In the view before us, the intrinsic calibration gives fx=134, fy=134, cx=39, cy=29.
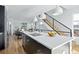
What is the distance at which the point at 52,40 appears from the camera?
198 cm

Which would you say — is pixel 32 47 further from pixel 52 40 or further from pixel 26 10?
pixel 26 10

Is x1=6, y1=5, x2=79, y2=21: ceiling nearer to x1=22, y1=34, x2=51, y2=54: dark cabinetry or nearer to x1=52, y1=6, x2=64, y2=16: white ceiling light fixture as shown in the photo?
x1=52, y1=6, x2=64, y2=16: white ceiling light fixture

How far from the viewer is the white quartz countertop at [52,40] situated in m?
1.95

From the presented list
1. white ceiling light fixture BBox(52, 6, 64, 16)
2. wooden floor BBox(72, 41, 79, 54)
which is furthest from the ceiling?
wooden floor BBox(72, 41, 79, 54)

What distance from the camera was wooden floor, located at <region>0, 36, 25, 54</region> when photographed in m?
1.98

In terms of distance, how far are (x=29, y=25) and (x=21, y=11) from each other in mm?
241

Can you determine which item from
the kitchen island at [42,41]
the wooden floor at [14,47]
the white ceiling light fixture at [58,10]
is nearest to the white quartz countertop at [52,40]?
the kitchen island at [42,41]

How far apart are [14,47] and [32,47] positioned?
0.27 metres

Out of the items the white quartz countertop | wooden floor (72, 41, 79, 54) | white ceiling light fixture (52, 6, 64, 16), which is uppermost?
white ceiling light fixture (52, 6, 64, 16)

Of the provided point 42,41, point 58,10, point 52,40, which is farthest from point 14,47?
point 58,10

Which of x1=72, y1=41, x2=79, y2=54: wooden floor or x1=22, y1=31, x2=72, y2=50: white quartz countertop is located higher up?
x1=22, y1=31, x2=72, y2=50: white quartz countertop

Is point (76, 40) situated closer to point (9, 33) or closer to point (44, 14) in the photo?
point (44, 14)

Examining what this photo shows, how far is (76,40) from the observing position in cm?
198

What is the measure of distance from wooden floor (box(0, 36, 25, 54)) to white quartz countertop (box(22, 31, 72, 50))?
18cm
